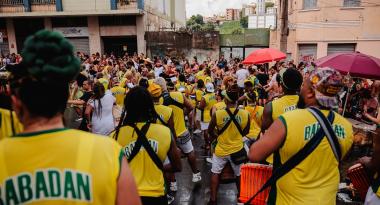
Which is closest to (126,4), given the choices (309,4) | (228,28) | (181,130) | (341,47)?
(309,4)

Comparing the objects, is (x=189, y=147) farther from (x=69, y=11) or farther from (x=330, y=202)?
(x=69, y=11)

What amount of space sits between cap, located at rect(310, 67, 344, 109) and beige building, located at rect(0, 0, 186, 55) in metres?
22.3

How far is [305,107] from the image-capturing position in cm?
274

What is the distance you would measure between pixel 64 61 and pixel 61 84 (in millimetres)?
110

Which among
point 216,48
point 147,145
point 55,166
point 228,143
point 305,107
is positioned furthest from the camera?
point 216,48

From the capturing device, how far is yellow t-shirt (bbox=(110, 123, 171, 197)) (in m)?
3.00

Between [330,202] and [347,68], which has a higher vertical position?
[347,68]

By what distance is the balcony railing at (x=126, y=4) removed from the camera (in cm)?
2398

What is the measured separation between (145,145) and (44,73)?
5.31ft

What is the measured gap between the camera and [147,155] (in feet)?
9.95

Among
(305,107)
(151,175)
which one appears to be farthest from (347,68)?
(151,175)

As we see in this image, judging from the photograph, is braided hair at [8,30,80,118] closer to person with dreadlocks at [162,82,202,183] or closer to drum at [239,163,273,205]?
drum at [239,163,273,205]

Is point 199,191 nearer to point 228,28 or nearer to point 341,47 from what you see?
point 341,47

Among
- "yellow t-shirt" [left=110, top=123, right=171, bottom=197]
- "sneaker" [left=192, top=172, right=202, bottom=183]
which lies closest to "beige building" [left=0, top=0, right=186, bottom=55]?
"sneaker" [left=192, top=172, right=202, bottom=183]
